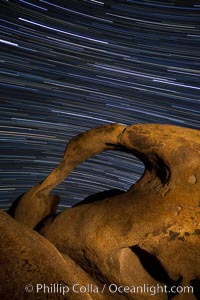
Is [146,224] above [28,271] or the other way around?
the other way around

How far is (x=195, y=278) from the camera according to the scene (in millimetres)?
3369

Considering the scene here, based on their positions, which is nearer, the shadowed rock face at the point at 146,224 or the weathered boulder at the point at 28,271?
the weathered boulder at the point at 28,271

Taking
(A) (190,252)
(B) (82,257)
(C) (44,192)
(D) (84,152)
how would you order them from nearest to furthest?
(A) (190,252) < (B) (82,257) < (D) (84,152) < (C) (44,192)

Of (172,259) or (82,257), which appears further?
(82,257)

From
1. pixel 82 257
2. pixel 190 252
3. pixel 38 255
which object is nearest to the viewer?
pixel 38 255

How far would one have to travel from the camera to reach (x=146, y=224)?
137 inches

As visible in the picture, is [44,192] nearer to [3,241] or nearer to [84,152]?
[84,152]

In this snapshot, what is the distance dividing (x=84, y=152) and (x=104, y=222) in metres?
1.19

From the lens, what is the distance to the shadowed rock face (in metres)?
3.41

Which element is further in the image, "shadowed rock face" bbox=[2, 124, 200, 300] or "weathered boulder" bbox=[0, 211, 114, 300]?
"shadowed rock face" bbox=[2, 124, 200, 300]

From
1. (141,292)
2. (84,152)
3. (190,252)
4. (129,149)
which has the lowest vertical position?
(141,292)

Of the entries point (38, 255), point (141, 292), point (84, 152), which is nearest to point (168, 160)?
point (84, 152)

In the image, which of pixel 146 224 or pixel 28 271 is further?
pixel 146 224

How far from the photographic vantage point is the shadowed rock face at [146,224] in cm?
341
